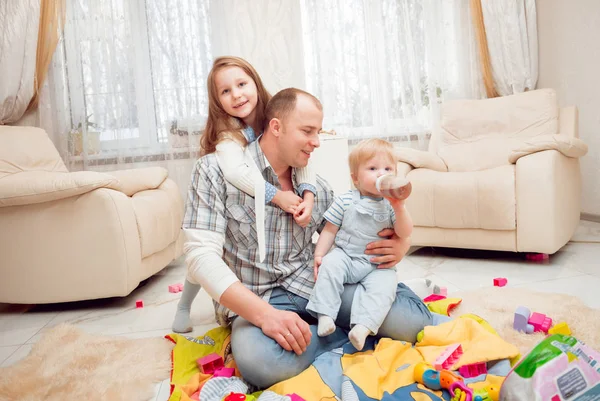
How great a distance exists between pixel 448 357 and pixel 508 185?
4.27ft

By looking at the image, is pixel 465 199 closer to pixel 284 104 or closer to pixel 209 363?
pixel 284 104

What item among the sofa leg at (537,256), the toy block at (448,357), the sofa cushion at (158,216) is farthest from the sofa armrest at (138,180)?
the sofa leg at (537,256)

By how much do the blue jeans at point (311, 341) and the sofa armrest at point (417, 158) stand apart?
1253mm

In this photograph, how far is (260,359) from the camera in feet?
3.54

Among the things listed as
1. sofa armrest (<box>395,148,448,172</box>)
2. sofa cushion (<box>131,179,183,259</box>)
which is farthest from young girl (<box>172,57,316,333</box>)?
sofa armrest (<box>395,148,448,172</box>)

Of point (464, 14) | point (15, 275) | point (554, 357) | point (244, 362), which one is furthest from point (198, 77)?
point (554, 357)

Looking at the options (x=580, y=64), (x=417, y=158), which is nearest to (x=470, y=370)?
(x=417, y=158)

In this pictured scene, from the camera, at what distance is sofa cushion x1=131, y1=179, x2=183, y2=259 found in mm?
2105

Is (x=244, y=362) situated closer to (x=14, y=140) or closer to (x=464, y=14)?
(x=14, y=140)

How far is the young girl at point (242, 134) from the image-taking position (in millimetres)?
1212

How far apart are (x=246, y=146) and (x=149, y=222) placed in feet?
3.39

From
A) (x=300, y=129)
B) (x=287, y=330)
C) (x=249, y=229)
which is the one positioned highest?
(x=300, y=129)

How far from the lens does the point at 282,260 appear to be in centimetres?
131

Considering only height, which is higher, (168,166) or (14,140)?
Result: (14,140)
